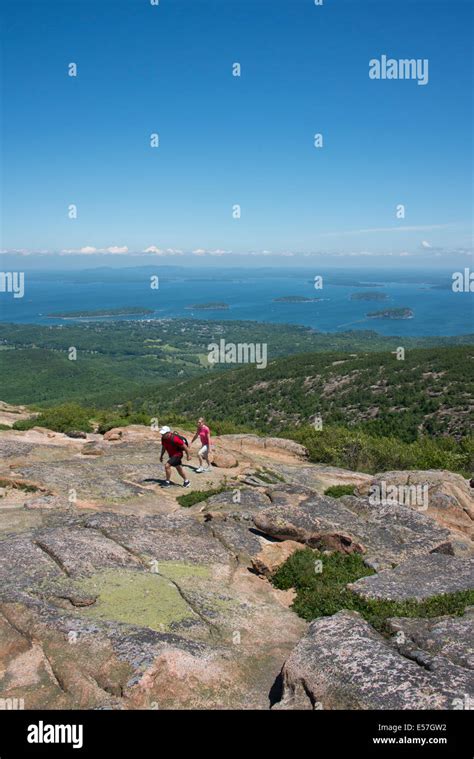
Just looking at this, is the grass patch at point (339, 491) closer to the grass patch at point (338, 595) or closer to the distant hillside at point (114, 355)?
the grass patch at point (338, 595)

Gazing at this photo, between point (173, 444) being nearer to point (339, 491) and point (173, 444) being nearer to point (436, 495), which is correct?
point (339, 491)

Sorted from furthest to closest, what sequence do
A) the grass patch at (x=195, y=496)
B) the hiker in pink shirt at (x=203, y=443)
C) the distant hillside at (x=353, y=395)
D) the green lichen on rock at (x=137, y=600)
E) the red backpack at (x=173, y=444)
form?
1. the distant hillside at (x=353, y=395)
2. the hiker in pink shirt at (x=203, y=443)
3. the red backpack at (x=173, y=444)
4. the grass patch at (x=195, y=496)
5. the green lichen on rock at (x=137, y=600)

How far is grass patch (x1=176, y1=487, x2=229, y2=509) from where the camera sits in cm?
1363

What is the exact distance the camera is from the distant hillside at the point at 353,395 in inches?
1485

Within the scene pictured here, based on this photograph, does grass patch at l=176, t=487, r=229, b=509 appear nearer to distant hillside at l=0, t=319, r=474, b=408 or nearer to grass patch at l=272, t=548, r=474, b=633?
grass patch at l=272, t=548, r=474, b=633

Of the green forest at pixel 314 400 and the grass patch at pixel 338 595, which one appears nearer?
the grass patch at pixel 338 595

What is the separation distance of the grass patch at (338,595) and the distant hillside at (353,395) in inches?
992

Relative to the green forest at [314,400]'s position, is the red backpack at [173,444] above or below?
above

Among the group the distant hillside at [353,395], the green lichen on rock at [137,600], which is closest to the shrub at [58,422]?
the green lichen on rock at [137,600]

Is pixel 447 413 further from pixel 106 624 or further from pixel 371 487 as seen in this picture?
pixel 106 624

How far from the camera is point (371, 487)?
1524 centimetres

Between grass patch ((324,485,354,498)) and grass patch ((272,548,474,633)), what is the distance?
427 centimetres
